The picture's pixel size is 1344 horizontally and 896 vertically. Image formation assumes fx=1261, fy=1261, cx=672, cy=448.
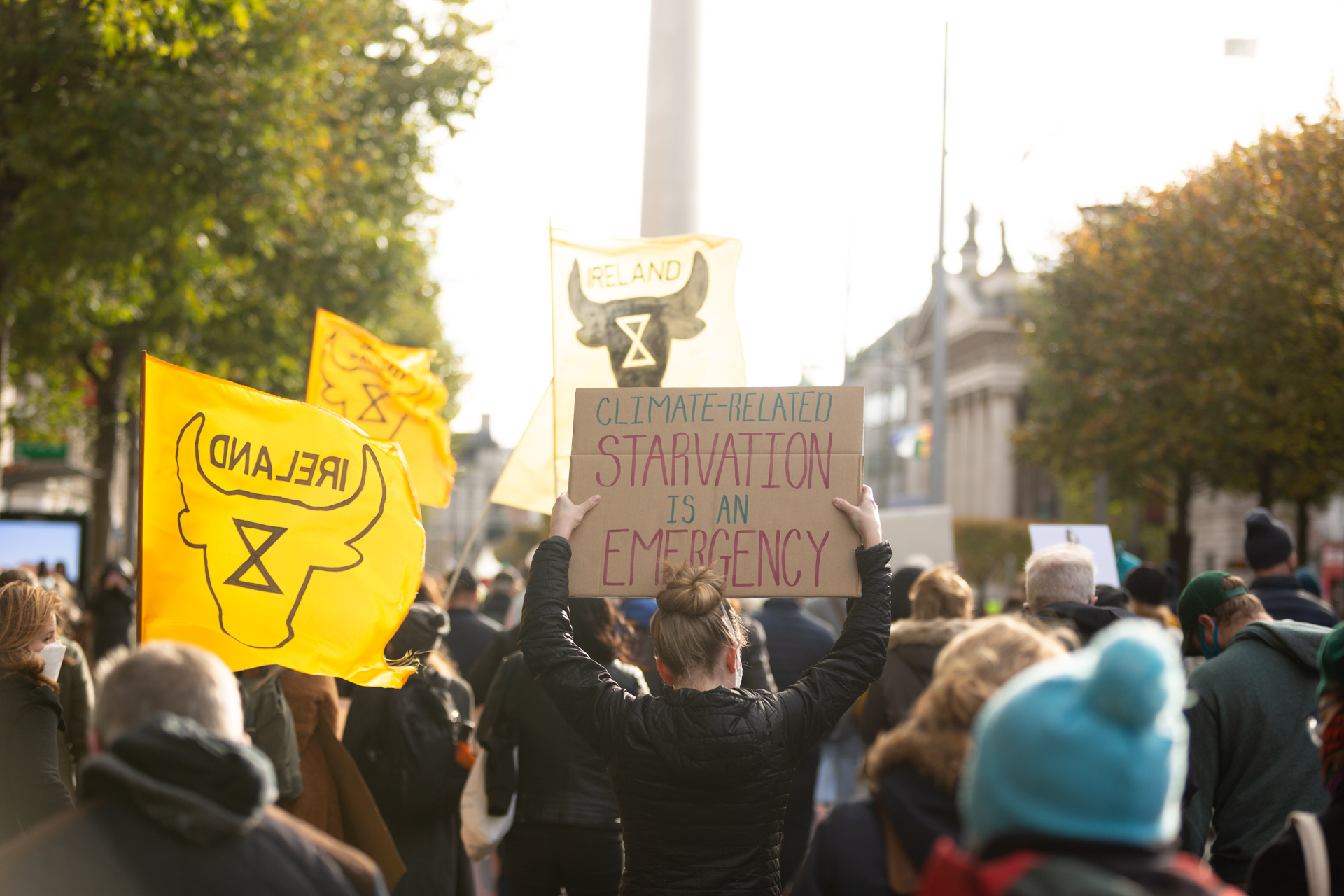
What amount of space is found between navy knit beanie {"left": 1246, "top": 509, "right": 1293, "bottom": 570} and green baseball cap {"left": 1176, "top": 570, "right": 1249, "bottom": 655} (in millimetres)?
1382

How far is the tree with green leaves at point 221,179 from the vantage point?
37.7 feet

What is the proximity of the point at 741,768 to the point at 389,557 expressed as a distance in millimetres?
1363

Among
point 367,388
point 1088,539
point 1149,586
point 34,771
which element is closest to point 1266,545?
point 1149,586

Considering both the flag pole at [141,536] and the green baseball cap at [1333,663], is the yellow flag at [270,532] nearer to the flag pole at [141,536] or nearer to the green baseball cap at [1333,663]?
the flag pole at [141,536]

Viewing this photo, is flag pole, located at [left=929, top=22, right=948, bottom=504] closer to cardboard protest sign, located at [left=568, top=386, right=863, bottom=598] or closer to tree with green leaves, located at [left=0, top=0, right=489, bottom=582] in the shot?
tree with green leaves, located at [left=0, top=0, right=489, bottom=582]

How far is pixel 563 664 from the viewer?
130 inches

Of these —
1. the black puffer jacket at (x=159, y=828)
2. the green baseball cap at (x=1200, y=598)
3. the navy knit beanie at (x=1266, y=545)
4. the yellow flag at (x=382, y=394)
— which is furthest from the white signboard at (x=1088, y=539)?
the black puffer jacket at (x=159, y=828)

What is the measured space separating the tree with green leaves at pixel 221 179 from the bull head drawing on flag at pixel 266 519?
6.82 m

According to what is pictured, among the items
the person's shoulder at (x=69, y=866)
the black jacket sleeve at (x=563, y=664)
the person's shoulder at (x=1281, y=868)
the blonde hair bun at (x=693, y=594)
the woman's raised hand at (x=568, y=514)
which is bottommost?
the person's shoulder at (x=1281, y=868)

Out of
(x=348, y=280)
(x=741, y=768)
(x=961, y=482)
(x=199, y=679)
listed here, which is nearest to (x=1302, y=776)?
(x=741, y=768)

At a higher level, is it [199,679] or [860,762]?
[199,679]

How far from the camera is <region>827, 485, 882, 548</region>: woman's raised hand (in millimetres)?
3492

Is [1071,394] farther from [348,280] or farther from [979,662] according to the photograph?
[979,662]

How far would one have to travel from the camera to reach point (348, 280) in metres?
16.7
